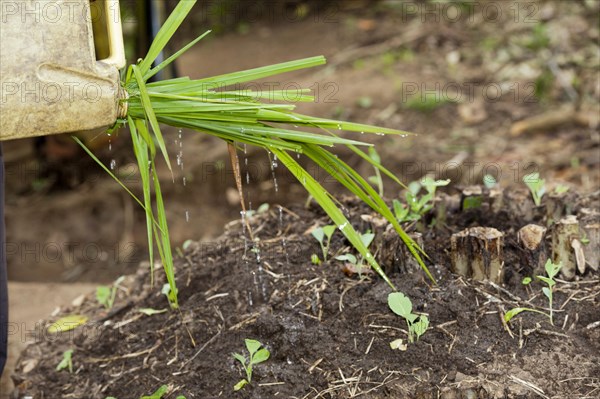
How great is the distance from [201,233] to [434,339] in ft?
9.65

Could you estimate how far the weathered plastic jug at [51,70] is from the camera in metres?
1.63

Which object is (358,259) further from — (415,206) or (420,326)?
(420,326)

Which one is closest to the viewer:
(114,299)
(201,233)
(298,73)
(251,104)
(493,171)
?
(251,104)

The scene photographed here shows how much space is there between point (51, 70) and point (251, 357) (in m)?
0.82

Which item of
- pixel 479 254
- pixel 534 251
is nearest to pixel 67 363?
pixel 479 254

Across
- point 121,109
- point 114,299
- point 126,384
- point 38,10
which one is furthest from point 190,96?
point 114,299

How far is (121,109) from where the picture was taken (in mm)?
1849

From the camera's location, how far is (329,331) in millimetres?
1983

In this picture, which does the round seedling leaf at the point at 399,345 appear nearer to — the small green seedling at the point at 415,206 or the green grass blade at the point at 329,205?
the green grass blade at the point at 329,205

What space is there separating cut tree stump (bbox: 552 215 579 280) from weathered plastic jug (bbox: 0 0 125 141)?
118 cm

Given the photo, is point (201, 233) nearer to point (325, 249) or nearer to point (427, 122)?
point (427, 122)

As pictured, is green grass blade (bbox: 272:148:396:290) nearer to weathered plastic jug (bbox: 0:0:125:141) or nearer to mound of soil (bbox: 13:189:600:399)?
mound of soil (bbox: 13:189:600:399)

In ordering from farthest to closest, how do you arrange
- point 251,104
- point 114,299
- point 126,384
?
point 114,299 → point 126,384 → point 251,104

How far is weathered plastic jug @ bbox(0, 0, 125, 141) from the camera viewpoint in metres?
1.63
